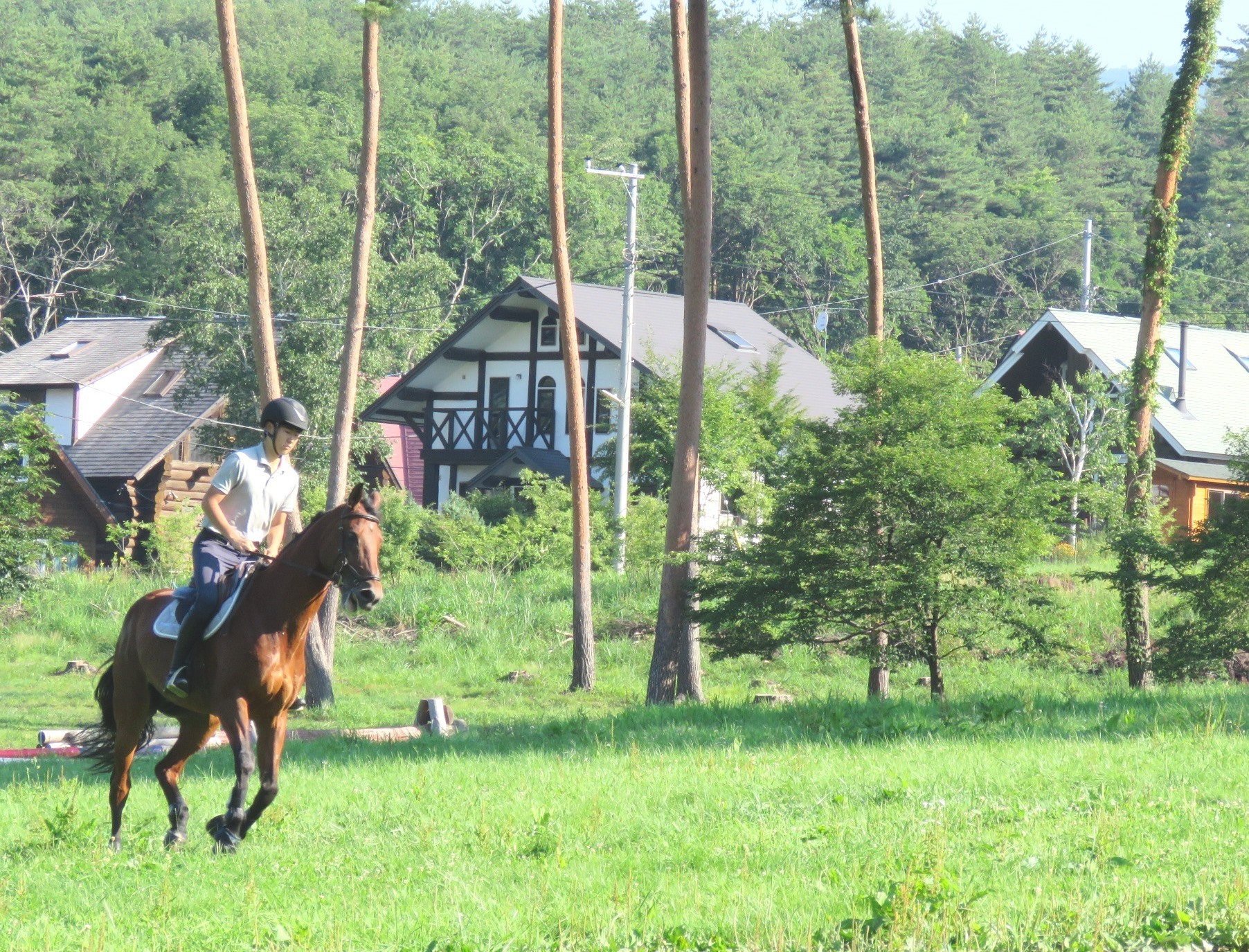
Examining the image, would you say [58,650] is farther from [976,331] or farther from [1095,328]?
[976,331]

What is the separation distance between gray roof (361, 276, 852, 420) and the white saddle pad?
34110 millimetres

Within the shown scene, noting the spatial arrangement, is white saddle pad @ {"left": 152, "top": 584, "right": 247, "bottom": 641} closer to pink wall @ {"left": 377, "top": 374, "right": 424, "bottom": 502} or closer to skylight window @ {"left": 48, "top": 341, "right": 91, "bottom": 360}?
skylight window @ {"left": 48, "top": 341, "right": 91, "bottom": 360}

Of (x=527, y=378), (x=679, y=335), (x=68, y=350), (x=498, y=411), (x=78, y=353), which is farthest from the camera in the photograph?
(x=68, y=350)

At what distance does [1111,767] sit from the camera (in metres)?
10.5

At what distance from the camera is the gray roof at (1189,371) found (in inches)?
1638

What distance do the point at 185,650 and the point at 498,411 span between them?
1658 inches

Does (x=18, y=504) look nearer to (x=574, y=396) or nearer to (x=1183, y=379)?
(x=574, y=396)

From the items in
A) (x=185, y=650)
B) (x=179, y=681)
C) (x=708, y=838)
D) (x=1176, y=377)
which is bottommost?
(x=708, y=838)

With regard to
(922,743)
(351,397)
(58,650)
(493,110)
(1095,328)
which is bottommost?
(58,650)

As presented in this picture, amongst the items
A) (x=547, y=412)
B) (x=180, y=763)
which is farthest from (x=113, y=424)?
(x=180, y=763)

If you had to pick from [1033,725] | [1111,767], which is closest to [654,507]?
[1033,725]

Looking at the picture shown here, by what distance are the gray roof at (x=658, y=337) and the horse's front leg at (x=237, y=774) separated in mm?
34696

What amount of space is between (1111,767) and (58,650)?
87.5 ft

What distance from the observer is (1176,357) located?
4478cm
